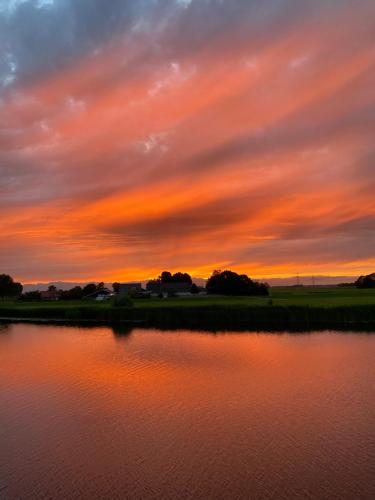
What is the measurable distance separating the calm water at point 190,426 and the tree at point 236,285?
2993 inches

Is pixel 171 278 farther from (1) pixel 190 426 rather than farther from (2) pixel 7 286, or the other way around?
(1) pixel 190 426

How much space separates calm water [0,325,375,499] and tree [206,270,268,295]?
7602cm

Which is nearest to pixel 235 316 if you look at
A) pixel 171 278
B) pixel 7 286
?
pixel 171 278

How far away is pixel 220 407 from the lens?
2395cm

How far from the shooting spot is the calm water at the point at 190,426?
1520 centimetres

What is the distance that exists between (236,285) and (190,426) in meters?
98.2

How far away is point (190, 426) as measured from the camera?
2095cm

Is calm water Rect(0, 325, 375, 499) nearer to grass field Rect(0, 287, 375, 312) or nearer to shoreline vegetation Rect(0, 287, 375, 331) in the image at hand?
shoreline vegetation Rect(0, 287, 375, 331)

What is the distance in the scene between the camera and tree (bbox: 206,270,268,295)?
4616 inches

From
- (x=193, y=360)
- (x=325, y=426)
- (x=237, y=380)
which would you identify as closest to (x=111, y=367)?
(x=193, y=360)

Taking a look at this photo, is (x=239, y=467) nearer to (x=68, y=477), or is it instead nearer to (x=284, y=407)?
(x=68, y=477)

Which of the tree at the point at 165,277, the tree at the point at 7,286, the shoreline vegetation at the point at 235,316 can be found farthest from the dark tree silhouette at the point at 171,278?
the shoreline vegetation at the point at 235,316

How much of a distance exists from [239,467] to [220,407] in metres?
7.67

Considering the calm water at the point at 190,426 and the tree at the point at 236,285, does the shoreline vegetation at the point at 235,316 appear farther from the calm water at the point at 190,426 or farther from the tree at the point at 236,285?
the tree at the point at 236,285
